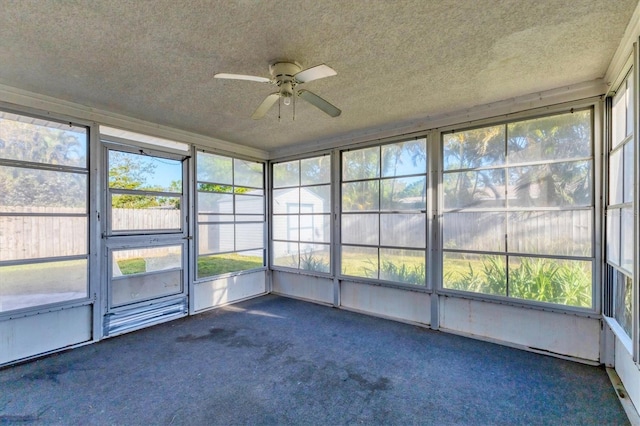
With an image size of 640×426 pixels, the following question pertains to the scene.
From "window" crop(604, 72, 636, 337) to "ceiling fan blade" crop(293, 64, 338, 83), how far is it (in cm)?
232

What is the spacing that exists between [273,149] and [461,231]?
3.63m

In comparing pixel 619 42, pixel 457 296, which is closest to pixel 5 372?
pixel 457 296

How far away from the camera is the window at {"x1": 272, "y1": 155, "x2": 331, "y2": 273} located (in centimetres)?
511

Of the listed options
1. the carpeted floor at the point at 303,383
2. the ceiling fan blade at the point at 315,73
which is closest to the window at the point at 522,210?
the carpeted floor at the point at 303,383

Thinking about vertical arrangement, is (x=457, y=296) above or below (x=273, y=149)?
below

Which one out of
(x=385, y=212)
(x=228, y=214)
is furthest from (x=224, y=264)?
(x=385, y=212)

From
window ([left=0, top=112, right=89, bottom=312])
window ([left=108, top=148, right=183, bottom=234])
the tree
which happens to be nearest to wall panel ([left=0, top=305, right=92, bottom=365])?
window ([left=0, top=112, right=89, bottom=312])

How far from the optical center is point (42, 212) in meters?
3.19

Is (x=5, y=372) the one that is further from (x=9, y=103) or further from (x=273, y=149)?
(x=273, y=149)

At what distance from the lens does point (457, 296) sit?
3.73m

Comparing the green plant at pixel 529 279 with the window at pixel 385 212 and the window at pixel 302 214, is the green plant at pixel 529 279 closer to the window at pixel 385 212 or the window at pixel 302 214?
the window at pixel 385 212

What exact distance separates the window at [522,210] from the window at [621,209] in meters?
0.21

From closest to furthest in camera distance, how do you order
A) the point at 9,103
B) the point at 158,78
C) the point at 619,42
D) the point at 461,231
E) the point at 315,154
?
the point at 619,42 → the point at 158,78 → the point at 9,103 → the point at 461,231 → the point at 315,154

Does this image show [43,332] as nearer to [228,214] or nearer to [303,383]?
[228,214]
